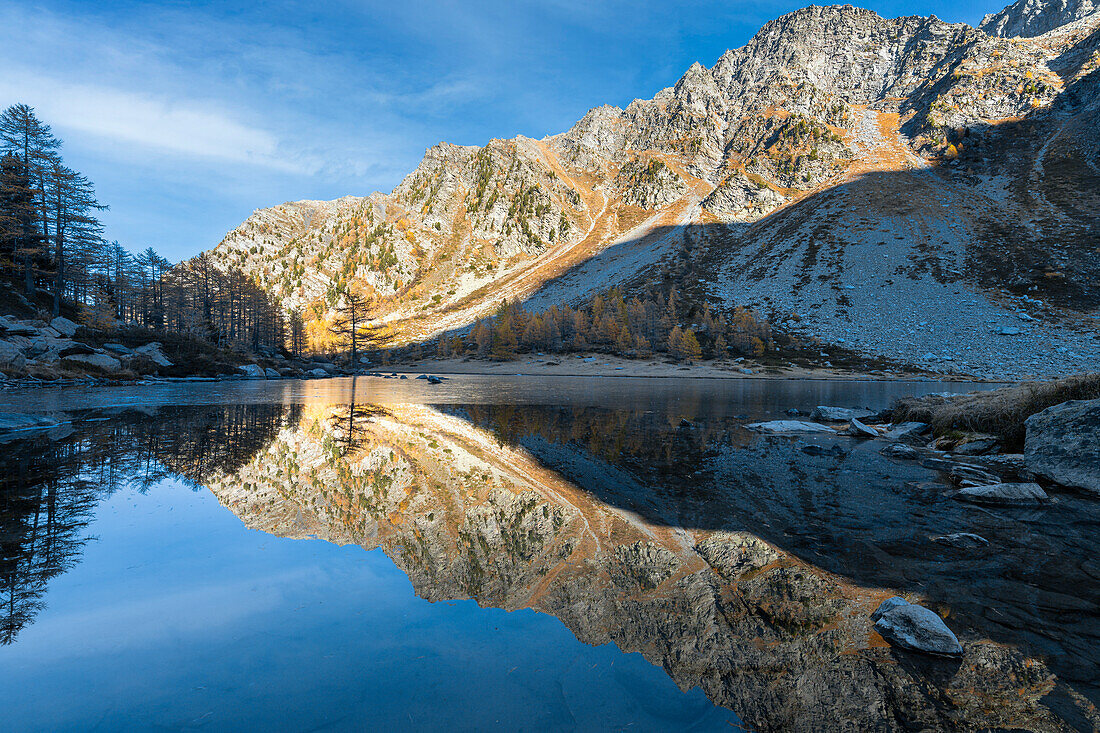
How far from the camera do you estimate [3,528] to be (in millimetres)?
7277

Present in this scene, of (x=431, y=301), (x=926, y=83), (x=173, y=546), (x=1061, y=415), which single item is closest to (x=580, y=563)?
(x=173, y=546)

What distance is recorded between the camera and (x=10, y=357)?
31.5 meters

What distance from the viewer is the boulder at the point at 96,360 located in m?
35.6

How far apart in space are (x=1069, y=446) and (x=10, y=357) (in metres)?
55.1

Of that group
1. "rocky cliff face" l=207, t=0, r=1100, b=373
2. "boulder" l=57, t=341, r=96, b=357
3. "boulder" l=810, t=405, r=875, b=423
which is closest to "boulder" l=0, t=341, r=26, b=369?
"boulder" l=57, t=341, r=96, b=357

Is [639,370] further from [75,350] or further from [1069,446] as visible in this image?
[1069,446]

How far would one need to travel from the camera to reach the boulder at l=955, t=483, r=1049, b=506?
9742mm

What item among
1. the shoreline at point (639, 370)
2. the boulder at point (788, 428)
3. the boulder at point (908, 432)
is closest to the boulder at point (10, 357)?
the boulder at point (788, 428)

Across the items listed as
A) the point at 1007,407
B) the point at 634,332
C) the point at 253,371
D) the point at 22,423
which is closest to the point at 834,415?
the point at 1007,407

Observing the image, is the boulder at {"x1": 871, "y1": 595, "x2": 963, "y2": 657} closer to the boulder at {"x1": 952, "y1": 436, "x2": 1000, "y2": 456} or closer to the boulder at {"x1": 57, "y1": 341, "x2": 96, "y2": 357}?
the boulder at {"x1": 952, "y1": 436, "x2": 1000, "y2": 456}

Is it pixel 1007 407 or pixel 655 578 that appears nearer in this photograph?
pixel 655 578

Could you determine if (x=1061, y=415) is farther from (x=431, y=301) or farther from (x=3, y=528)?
(x=431, y=301)

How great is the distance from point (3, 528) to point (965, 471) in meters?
20.6

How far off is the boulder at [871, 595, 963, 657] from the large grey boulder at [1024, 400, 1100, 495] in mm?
9487
